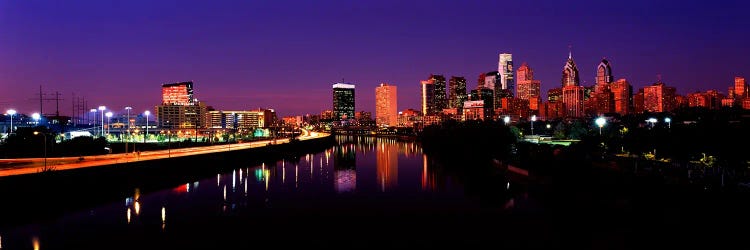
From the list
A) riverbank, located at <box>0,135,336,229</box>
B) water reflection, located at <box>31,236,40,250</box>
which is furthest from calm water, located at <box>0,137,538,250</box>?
riverbank, located at <box>0,135,336,229</box>

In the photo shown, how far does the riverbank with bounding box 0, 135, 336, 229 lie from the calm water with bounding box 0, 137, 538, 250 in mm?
1395

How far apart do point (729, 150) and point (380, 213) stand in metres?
19.7

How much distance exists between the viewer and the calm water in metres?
23.7

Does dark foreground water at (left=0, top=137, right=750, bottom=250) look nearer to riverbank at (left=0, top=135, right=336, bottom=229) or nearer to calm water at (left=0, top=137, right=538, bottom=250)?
calm water at (left=0, top=137, right=538, bottom=250)

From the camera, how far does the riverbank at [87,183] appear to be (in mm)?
28578

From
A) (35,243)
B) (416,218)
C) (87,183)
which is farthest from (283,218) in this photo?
(87,183)

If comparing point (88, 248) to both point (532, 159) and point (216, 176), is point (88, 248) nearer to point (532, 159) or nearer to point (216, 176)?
point (216, 176)

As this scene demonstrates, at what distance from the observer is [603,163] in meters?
35.9

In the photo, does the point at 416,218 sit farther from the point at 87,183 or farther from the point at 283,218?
the point at 87,183

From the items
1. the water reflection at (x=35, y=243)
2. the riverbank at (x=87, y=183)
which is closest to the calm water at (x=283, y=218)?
the water reflection at (x=35, y=243)

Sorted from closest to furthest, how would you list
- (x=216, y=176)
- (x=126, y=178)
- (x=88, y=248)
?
(x=88, y=248) → (x=126, y=178) → (x=216, y=176)

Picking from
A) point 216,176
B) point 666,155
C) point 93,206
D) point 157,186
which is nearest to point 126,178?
point 157,186

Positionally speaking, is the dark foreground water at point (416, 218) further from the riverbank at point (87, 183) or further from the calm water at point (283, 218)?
the riverbank at point (87, 183)

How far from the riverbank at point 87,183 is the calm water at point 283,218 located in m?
1.39
